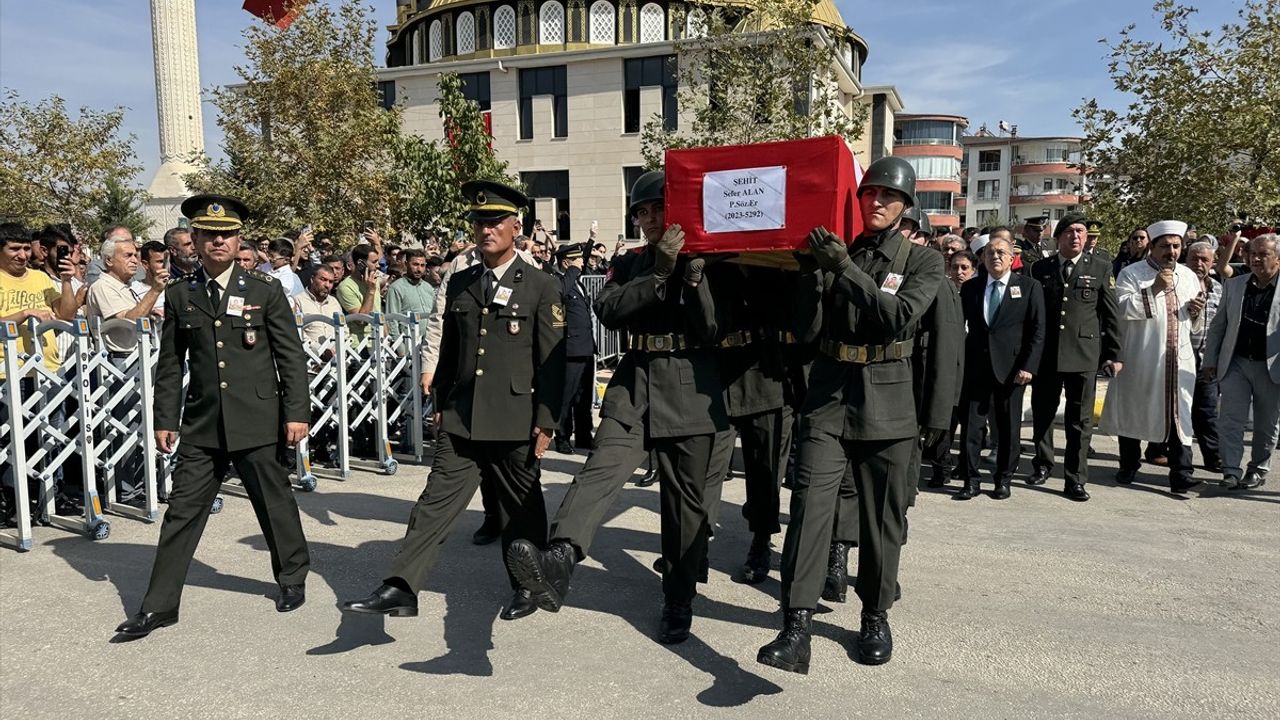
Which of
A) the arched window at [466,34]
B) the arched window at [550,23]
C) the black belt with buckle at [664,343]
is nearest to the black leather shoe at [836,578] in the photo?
the black belt with buckle at [664,343]

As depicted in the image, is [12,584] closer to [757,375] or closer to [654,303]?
[654,303]

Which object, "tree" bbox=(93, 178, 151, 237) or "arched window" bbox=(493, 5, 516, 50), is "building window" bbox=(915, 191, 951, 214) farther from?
"tree" bbox=(93, 178, 151, 237)

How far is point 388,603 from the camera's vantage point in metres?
3.90

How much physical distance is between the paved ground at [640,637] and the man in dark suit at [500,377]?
64 cm

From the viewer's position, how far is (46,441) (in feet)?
19.8

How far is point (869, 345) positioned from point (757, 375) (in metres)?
0.98

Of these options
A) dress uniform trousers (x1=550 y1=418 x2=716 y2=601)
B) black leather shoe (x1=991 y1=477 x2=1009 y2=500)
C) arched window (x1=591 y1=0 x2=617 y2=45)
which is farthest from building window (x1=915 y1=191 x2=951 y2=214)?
dress uniform trousers (x1=550 y1=418 x2=716 y2=601)

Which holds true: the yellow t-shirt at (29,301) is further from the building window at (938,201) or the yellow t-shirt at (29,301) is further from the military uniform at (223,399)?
the building window at (938,201)

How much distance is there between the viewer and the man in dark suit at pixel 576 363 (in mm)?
8484

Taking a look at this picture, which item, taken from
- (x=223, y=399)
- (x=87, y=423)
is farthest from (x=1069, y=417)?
(x=87, y=423)

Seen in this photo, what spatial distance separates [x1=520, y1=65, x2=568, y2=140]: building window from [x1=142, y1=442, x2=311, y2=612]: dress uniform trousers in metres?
40.9

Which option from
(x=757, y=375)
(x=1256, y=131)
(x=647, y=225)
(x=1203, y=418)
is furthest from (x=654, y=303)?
(x=1256, y=131)

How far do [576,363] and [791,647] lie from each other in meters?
5.04

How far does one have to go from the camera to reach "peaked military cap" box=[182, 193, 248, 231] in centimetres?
440
